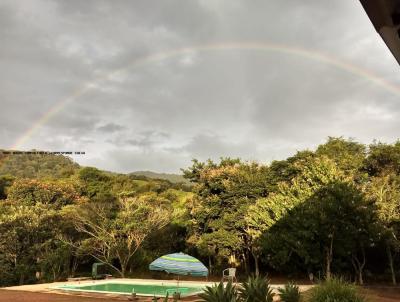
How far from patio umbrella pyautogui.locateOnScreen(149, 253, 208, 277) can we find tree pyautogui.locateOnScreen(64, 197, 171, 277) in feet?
42.2

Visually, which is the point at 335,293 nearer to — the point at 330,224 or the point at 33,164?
the point at 330,224

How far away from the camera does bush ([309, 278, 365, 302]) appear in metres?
9.90

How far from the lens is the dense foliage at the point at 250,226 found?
21.4m

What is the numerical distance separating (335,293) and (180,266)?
6997mm

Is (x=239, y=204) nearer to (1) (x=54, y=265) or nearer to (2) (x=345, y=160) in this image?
(2) (x=345, y=160)

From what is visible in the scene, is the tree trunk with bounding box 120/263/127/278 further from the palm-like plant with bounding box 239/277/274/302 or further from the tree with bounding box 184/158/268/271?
the palm-like plant with bounding box 239/277/274/302

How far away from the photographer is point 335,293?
1016cm

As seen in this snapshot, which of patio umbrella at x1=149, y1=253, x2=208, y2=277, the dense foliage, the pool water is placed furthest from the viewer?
the dense foliage

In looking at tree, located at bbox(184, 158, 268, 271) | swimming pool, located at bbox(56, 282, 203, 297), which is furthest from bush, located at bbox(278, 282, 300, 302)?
tree, located at bbox(184, 158, 268, 271)

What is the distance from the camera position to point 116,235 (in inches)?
1134

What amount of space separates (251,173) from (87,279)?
1422 centimetres

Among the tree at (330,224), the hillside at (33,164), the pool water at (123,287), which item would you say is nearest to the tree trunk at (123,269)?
the pool water at (123,287)

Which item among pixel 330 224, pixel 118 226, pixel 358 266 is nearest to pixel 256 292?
pixel 330 224

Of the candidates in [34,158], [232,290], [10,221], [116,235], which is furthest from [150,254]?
[34,158]
